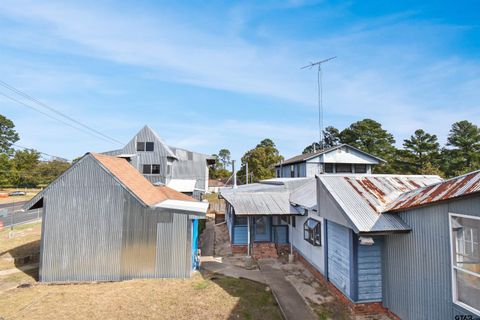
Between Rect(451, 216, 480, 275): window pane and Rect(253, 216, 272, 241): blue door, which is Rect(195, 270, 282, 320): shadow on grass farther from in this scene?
Rect(451, 216, 480, 275): window pane

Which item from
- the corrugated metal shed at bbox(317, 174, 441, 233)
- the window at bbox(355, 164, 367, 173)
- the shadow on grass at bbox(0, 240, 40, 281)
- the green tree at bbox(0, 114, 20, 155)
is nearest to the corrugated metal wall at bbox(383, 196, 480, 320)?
the corrugated metal shed at bbox(317, 174, 441, 233)

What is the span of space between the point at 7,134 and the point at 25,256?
8043 cm

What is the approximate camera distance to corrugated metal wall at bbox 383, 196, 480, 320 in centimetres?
585

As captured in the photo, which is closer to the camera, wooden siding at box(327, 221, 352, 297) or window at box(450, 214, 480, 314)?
window at box(450, 214, 480, 314)

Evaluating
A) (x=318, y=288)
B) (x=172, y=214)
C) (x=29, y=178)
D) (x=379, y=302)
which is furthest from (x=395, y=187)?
(x=29, y=178)

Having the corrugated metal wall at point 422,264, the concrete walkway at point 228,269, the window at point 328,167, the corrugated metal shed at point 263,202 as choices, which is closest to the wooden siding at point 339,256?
the corrugated metal wall at point 422,264

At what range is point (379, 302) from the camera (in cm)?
815

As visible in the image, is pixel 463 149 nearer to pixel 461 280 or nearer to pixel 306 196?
pixel 306 196

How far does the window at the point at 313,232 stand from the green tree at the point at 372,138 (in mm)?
45637

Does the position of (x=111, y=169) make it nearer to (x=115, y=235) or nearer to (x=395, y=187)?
(x=115, y=235)

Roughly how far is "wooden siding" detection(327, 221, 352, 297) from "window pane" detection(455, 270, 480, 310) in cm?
280

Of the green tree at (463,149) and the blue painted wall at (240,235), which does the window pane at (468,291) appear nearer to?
the blue painted wall at (240,235)

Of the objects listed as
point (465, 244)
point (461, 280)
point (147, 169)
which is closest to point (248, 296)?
point (461, 280)

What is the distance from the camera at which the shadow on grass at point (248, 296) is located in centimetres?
829
